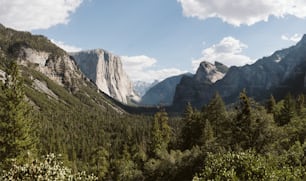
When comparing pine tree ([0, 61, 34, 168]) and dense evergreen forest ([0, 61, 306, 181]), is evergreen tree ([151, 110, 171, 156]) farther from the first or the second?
pine tree ([0, 61, 34, 168])

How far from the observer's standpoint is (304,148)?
102 ft

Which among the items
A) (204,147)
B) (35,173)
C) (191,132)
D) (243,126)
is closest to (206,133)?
(191,132)

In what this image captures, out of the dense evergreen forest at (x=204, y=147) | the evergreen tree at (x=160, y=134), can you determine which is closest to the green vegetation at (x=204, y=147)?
the dense evergreen forest at (x=204, y=147)

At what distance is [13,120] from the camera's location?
38844mm

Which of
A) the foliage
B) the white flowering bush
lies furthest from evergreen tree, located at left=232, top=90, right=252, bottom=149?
the white flowering bush

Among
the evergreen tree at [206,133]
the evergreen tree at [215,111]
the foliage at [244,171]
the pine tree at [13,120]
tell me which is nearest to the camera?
the foliage at [244,171]

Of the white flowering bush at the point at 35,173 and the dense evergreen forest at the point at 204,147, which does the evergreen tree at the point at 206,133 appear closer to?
the dense evergreen forest at the point at 204,147

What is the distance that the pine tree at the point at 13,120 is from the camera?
1515 inches

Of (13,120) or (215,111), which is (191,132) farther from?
(13,120)

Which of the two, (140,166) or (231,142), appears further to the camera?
(140,166)

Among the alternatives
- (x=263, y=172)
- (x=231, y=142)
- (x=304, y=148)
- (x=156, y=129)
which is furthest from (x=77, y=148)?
(x=263, y=172)

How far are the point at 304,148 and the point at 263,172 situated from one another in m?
14.9

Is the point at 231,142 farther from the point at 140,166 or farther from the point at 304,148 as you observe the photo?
the point at 140,166

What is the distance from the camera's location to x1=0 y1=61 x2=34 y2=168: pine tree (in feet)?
126
